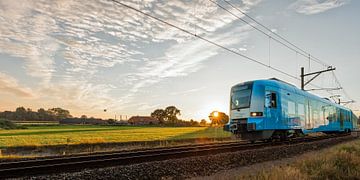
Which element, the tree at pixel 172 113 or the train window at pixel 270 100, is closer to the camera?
the train window at pixel 270 100

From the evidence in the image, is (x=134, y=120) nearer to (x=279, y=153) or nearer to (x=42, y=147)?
(x=42, y=147)

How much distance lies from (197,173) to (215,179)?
39.4 inches

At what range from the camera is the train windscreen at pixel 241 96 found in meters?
17.8

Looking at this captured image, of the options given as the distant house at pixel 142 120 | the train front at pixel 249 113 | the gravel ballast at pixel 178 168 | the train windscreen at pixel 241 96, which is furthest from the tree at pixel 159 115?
the gravel ballast at pixel 178 168

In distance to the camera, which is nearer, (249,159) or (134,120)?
(249,159)

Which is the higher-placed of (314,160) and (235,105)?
(235,105)

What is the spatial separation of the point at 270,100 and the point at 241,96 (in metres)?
1.50

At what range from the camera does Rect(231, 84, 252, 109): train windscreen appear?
58.2ft

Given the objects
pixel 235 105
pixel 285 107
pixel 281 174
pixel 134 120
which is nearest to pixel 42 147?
pixel 235 105

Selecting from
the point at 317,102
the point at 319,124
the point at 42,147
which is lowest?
the point at 42,147

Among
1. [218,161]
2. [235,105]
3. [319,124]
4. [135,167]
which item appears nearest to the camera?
[135,167]

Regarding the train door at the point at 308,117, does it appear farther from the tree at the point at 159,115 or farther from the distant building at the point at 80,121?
the tree at the point at 159,115

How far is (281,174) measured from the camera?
820 cm

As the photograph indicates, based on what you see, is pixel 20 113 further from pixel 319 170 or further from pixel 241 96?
pixel 319 170
